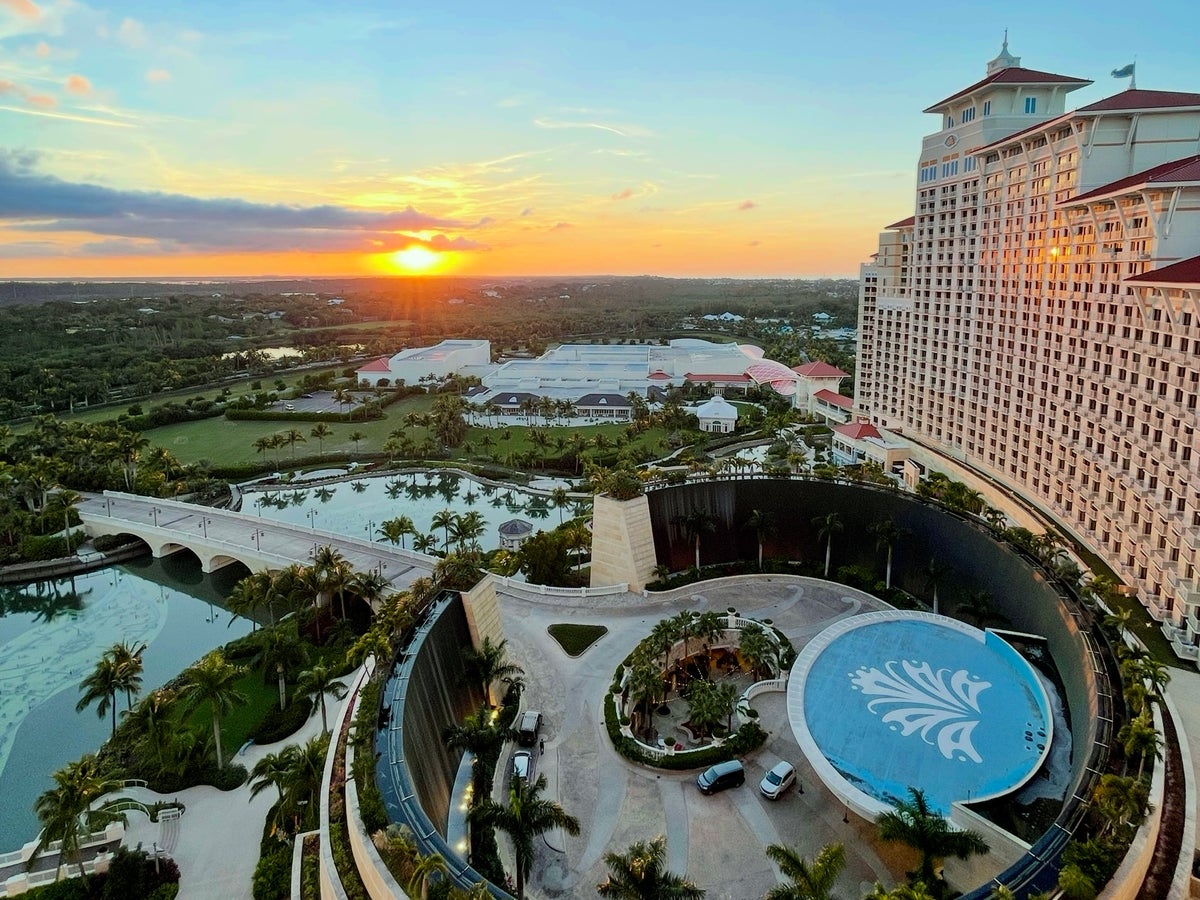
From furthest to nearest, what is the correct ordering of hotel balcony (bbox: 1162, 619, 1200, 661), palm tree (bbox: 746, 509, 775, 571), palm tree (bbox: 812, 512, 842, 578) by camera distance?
palm tree (bbox: 746, 509, 775, 571) → palm tree (bbox: 812, 512, 842, 578) → hotel balcony (bbox: 1162, 619, 1200, 661)

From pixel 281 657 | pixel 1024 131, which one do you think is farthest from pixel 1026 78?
pixel 281 657

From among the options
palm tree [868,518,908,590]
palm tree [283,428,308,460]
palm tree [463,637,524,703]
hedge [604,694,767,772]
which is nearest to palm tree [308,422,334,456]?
palm tree [283,428,308,460]

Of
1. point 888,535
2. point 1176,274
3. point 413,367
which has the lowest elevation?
point 888,535

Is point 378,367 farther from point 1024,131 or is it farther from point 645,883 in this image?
point 645,883

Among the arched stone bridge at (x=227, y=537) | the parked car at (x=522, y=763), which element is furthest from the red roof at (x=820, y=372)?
the parked car at (x=522, y=763)

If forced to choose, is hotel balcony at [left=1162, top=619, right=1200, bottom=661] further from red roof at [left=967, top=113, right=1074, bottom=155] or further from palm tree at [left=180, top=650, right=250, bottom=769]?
palm tree at [left=180, top=650, right=250, bottom=769]

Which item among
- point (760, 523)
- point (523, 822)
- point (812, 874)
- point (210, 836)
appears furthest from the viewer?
point (760, 523)

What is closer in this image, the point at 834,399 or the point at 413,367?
the point at 834,399
